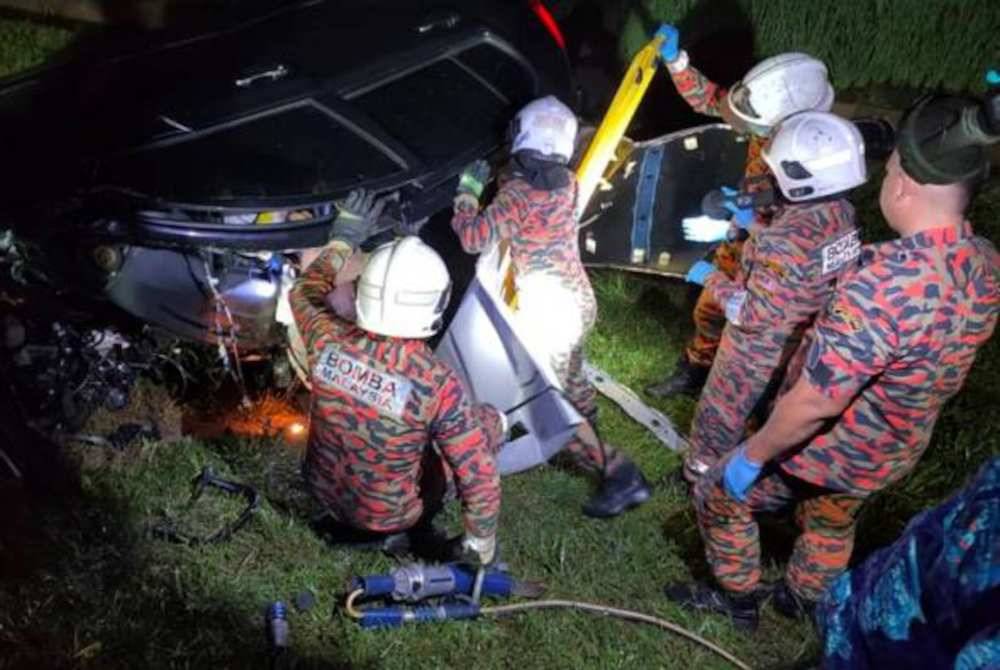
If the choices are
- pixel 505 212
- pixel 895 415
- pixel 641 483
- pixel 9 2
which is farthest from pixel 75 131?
pixel 9 2

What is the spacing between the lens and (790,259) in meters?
3.45

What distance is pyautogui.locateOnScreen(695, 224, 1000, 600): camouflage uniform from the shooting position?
264cm

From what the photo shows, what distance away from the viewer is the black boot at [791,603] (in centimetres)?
351

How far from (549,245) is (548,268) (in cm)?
11

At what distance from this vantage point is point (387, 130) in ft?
12.3

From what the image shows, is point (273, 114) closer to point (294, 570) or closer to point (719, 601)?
point (294, 570)

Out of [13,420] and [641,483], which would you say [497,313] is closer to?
[641,483]

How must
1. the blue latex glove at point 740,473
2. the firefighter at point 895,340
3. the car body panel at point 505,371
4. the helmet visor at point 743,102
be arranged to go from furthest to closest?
the helmet visor at point 743,102, the car body panel at point 505,371, the blue latex glove at point 740,473, the firefighter at point 895,340

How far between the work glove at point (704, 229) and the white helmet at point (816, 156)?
1414mm

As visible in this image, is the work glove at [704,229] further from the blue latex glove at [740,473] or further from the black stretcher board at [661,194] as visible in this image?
the blue latex glove at [740,473]

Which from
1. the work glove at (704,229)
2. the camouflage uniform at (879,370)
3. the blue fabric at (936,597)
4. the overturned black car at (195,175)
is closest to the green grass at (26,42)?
the overturned black car at (195,175)

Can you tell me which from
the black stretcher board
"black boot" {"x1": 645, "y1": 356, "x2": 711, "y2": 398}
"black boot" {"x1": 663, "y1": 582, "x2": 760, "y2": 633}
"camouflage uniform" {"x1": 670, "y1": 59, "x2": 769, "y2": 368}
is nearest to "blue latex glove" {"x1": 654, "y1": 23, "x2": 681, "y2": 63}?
"camouflage uniform" {"x1": 670, "y1": 59, "x2": 769, "y2": 368}

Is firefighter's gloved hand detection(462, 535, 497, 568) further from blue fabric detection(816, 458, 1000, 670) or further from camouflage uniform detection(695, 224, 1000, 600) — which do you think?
blue fabric detection(816, 458, 1000, 670)

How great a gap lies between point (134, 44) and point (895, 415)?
11.7ft
